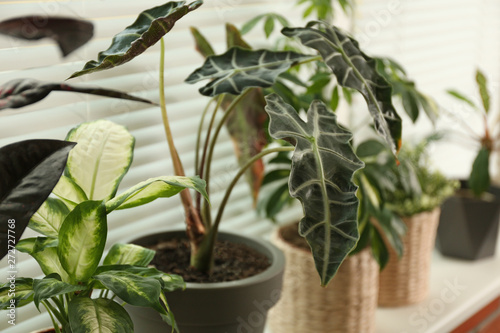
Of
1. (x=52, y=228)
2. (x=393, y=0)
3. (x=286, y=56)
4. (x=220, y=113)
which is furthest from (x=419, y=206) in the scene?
(x=52, y=228)

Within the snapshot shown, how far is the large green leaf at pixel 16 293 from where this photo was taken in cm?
66

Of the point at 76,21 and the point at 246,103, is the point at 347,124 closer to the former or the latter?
the point at 246,103

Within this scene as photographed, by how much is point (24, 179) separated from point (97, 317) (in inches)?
6.7

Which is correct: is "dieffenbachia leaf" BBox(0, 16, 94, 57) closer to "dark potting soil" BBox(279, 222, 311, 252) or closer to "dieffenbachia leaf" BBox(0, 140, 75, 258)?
"dieffenbachia leaf" BBox(0, 140, 75, 258)

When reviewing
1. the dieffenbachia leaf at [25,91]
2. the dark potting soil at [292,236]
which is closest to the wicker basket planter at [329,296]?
the dark potting soil at [292,236]

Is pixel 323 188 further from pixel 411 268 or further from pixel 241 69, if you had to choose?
pixel 411 268

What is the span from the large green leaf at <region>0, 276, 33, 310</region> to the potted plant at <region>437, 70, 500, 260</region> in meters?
1.23

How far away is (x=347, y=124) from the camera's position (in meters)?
1.66

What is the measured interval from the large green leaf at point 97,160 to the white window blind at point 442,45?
967 mm

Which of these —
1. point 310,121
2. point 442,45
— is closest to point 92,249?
point 310,121

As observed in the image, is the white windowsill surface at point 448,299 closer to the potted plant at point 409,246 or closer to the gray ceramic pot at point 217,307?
the potted plant at point 409,246

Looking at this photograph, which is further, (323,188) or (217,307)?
(217,307)

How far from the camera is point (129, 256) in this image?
2.63 feet

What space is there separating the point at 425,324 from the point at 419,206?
269 mm
